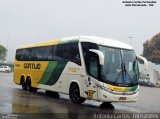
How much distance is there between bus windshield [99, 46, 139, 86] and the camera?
56.2 feet

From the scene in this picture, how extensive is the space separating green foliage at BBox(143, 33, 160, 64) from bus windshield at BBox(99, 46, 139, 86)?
183 feet

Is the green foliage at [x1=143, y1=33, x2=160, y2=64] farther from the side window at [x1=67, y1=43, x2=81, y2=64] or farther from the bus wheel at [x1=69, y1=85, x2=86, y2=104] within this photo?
the bus wheel at [x1=69, y1=85, x2=86, y2=104]

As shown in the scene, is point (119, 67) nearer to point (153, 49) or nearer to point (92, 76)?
point (92, 76)

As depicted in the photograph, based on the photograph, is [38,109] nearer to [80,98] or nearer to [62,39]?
[80,98]

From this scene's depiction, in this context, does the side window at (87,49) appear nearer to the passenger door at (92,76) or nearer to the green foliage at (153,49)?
the passenger door at (92,76)

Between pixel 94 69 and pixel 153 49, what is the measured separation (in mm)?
58918

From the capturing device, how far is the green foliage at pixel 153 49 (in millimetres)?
73438

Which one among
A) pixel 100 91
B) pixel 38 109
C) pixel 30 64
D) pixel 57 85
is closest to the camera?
pixel 38 109

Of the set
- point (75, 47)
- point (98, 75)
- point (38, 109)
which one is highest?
point (75, 47)

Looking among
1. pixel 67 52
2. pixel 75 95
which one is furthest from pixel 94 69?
pixel 67 52

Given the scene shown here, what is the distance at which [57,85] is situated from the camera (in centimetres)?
2075

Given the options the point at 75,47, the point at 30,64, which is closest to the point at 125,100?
the point at 75,47

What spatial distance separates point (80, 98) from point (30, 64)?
23.4ft

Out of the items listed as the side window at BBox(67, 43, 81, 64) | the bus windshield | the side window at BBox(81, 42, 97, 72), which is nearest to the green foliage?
the side window at BBox(67, 43, 81, 64)
